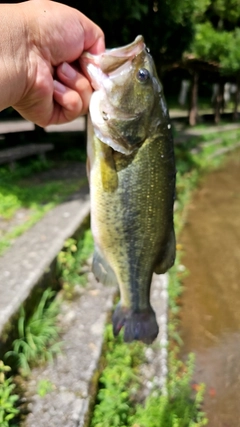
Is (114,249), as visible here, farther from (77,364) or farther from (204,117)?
(204,117)

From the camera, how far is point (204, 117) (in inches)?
884

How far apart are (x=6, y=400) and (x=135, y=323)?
4.19 feet

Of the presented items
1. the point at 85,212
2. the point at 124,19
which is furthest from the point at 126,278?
the point at 124,19

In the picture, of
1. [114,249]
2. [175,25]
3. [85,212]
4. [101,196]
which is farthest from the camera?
[175,25]

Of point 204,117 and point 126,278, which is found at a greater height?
point 126,278

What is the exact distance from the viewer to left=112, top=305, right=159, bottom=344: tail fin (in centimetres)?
245

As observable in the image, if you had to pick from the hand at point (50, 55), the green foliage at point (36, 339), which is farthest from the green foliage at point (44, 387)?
the hand at point (50, 55)

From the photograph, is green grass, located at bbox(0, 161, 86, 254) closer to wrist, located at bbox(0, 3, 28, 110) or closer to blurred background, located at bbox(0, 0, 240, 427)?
blurred background, located at bbox(0, 0, 240, 427)

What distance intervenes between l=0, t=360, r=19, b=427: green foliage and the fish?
1421 mm

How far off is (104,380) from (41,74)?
261cm

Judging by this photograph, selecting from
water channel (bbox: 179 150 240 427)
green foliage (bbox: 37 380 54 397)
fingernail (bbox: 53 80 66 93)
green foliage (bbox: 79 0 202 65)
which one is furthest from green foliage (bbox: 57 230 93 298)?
green foliage (bbox: 79 0 202 65)

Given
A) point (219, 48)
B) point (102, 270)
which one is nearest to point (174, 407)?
point (102, 270)

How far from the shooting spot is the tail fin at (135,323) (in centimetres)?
245

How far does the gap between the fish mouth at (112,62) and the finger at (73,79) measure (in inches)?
2.1
